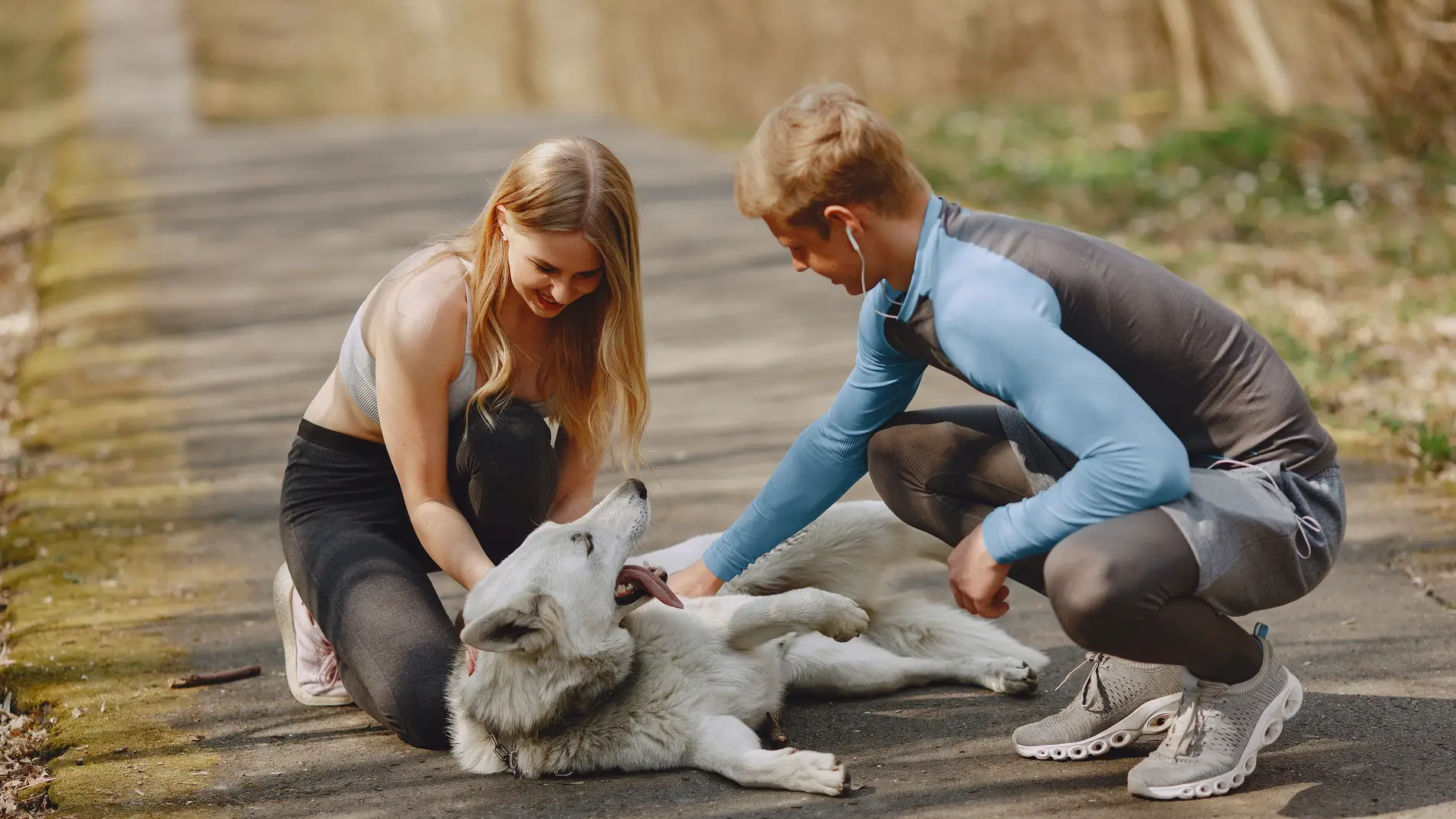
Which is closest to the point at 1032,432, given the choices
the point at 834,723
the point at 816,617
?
the point at 816,617

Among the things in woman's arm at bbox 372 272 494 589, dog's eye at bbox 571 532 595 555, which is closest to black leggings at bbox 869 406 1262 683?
dog's eye at bbox 571 532 595 555

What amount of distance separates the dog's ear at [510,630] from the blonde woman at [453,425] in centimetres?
36

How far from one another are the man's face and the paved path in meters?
1.09

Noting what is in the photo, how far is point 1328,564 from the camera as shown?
278 cm

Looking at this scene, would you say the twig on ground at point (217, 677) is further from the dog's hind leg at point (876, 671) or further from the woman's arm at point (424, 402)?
the dog's hind leg at point (876, 671)

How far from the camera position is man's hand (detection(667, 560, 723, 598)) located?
3.38 meters

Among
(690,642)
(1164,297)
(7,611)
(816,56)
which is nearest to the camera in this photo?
(1164,297)

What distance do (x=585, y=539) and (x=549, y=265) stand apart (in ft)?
2.17

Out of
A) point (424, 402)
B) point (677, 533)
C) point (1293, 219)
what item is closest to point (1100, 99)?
point (1293, 219)

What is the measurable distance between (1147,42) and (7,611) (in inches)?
552

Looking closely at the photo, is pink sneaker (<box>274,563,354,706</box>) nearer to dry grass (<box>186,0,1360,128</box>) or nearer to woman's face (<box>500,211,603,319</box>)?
woman's face (<box>500,211,603,319</box>)

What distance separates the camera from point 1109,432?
251 cm

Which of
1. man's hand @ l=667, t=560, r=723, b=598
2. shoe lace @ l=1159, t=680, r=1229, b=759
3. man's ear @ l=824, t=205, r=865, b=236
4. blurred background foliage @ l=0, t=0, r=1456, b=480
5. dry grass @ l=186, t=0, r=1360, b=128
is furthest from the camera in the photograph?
dry grass @ l=186, t=0, r=1360, b=128

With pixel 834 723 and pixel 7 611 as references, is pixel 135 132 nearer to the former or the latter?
pixel 7 611
